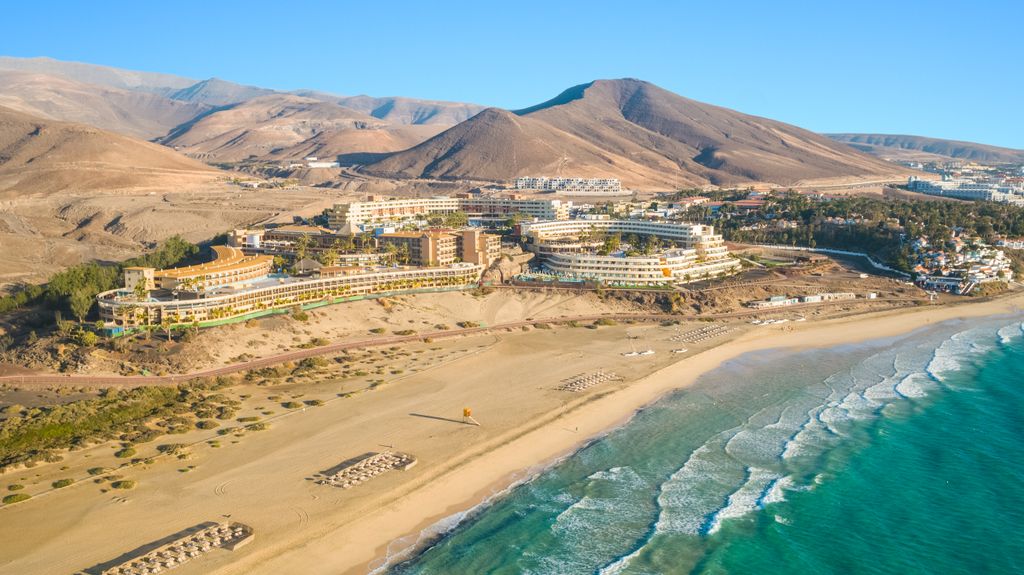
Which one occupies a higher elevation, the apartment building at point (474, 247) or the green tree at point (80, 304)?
the apartment building at point (474, 247)

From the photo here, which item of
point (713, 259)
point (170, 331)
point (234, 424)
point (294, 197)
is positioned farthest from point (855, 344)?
point (294, 197)

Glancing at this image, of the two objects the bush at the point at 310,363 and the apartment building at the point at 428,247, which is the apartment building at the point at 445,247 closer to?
the apartment building at the point at 428,247

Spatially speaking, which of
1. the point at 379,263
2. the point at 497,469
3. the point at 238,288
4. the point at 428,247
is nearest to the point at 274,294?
the point at 238,288

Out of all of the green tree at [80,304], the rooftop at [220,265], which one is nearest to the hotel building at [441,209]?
the rooftop at [220,265]

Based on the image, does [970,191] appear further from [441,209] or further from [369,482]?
[369,482]

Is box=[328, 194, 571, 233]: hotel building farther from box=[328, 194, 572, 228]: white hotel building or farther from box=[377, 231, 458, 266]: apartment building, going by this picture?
box=[377, 231, 458, 266]: apartment building

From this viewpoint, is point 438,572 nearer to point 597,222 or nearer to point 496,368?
point 496,368
